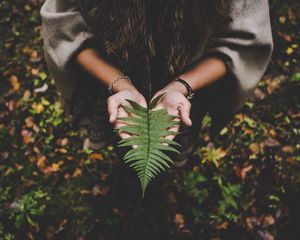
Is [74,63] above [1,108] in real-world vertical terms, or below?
above

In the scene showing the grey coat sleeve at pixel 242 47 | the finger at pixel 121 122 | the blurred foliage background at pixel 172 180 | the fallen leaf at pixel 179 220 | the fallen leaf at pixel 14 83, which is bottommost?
the fallen leaf at pixel 179 220

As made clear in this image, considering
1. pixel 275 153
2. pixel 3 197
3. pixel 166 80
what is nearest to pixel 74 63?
pixel 166 80

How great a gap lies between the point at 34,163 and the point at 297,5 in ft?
10.4

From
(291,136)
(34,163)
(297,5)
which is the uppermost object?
(297,5)

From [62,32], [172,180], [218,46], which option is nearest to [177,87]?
[218,46]

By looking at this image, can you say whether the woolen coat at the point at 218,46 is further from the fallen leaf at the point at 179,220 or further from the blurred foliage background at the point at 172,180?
the fallen leaf at the point at 179,220

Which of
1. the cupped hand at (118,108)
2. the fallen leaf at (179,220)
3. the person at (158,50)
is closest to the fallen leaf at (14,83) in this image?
the person at (158,50)

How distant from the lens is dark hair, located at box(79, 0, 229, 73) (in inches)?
55.5

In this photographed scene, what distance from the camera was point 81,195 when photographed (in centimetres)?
296

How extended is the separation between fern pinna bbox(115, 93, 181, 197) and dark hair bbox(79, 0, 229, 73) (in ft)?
1.06

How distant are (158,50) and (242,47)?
417 mm

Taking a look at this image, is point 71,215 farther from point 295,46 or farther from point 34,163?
point 295,46

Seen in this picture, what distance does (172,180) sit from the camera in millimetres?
2912

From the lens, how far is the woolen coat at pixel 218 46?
154cm
